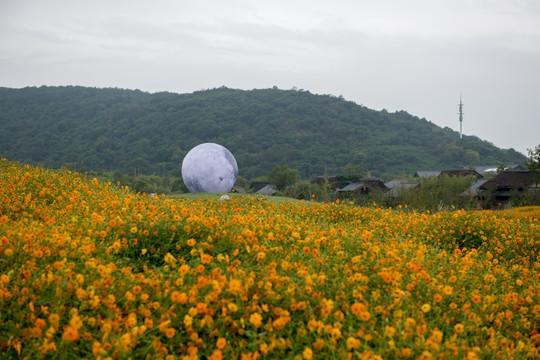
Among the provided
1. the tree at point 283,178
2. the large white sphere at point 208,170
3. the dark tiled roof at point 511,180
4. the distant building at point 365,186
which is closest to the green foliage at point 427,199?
the large white sphere at point 208,170

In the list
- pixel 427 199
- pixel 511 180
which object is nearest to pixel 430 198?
pixel 427 199

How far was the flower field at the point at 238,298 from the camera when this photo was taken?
3518mm

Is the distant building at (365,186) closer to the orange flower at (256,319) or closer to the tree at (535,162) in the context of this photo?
the tree at (535,162)

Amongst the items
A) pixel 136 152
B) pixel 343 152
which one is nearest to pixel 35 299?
pixel 136 152

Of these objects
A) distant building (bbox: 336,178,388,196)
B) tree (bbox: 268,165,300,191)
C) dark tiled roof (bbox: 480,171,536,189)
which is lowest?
distant building (bbox: 336,178,388,196)

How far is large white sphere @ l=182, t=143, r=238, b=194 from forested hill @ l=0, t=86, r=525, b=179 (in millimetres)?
36805

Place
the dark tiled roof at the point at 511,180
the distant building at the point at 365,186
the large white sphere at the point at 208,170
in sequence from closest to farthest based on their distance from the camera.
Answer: the large white sphere at the point at 208,170 → the dark tiled roof at the point at 511,180 → the distant building at the point at 365,186

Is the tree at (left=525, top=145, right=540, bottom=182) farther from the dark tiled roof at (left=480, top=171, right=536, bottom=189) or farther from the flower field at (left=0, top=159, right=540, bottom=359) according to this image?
the flower field at (left=0, top=159, right=540, bottom=359)

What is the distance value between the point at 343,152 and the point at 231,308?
2823 inches

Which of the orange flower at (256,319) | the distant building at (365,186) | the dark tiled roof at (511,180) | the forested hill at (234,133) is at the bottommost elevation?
the distant building at (365,186)

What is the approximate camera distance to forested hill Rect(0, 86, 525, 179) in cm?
6462

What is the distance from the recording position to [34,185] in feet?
30.2

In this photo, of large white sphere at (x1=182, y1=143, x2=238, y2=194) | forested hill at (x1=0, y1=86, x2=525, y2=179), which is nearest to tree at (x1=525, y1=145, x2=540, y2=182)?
large white sphere at (x1=182, y1=143, x2=238, y2=194)

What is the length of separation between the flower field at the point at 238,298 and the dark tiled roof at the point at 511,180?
30.8 metres
